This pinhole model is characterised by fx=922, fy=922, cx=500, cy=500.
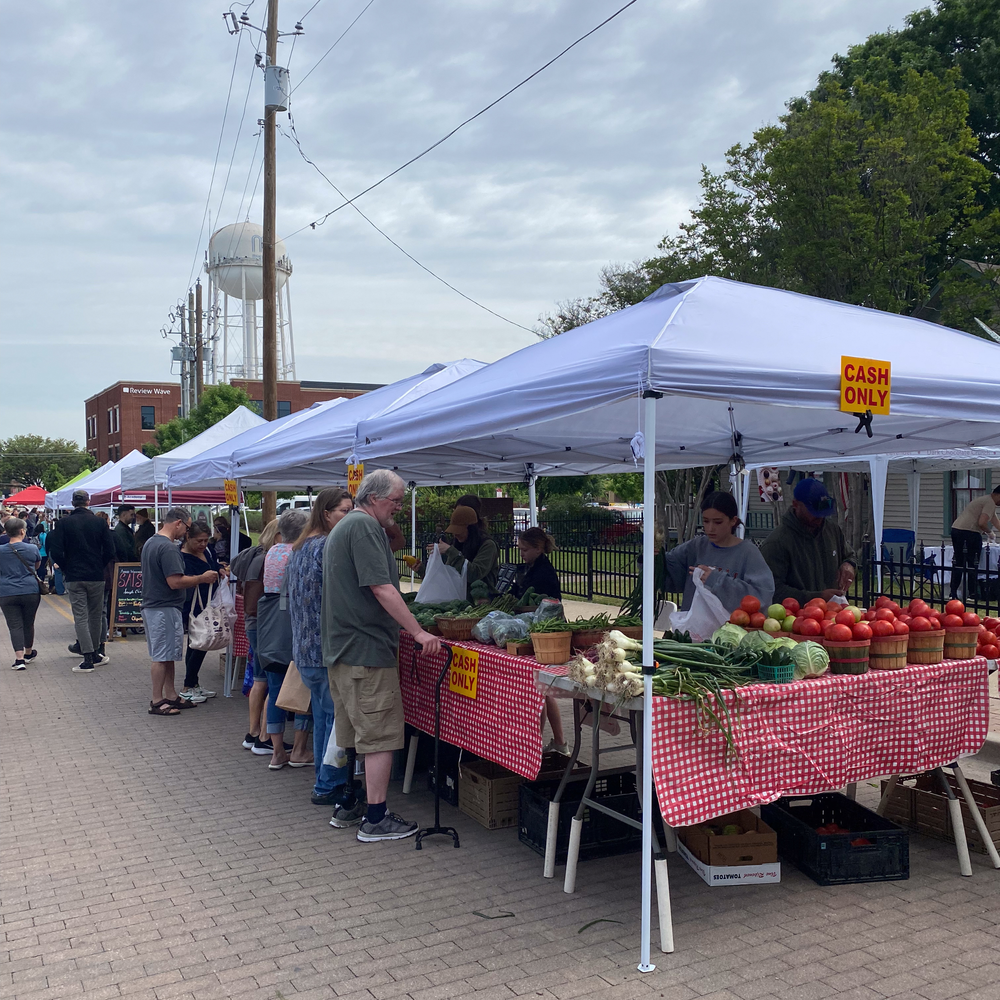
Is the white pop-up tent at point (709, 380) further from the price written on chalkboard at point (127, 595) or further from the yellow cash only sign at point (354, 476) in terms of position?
the price written on chalkboard at point (127, 595)

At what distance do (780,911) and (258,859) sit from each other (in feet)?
9.07

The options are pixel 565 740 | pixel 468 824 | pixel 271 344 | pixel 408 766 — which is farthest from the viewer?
pixel 271 344

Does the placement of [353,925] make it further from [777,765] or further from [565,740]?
[565,740]

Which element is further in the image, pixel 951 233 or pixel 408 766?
pixel 951 233

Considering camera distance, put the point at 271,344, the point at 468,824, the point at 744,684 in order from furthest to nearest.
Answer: the point at 271,344, the point at 468,824, the point at 744,684

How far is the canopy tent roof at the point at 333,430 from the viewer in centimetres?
770

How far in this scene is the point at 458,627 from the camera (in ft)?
18.1

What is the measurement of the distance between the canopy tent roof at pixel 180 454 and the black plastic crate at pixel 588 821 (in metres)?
10.6

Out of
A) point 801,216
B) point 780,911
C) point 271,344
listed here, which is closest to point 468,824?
point 780,911

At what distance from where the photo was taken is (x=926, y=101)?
59.6 ft

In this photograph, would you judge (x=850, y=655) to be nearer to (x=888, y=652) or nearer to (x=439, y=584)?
(x=888, y=652)

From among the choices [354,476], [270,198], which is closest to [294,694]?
[354,476]

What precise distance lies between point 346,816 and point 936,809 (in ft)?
11.1

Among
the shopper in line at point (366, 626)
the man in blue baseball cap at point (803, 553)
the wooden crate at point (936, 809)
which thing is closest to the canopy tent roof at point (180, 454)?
the shopper in line at point (366, 626)
